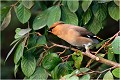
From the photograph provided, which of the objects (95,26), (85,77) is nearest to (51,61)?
(85,77)

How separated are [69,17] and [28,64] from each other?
338mm

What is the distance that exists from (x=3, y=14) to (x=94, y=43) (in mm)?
485

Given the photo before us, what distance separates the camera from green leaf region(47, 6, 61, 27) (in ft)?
6.38

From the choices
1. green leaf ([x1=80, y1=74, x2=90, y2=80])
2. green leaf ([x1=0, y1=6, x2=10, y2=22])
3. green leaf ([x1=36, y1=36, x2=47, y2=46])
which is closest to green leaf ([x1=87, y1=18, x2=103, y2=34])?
green leaf ([x1=36, y1=36, x2=47, y2=46])

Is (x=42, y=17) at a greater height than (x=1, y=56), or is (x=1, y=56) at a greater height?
(x=42, y=17)

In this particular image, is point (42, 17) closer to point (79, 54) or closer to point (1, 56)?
point (79, 54)

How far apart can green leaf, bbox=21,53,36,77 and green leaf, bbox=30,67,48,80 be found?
17 millimetres

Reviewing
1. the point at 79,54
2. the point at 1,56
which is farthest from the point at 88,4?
the point at 1,56

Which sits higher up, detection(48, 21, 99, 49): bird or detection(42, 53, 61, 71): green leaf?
detection(48, 21, 99, 49): bird

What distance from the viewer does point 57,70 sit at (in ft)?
5.72

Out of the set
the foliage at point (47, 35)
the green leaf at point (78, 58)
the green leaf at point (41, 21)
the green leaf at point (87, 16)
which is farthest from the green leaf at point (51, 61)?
the green leaf at point (87, 16)

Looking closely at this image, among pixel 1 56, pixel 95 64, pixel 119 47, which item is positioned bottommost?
pixel 1 56

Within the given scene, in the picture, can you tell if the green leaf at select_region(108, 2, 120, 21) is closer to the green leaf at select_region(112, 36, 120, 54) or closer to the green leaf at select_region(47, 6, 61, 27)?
the green leaf at select_region(47, 6, 61, 27)

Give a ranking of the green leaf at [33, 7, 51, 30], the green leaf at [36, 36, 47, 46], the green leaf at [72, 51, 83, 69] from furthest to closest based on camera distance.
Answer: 1. the green leaf at [33, 7, 51, 30]
2. the green leaf at [36, 36, 47, 46]
3. the green leaf at [72, 51, 83, 69]
